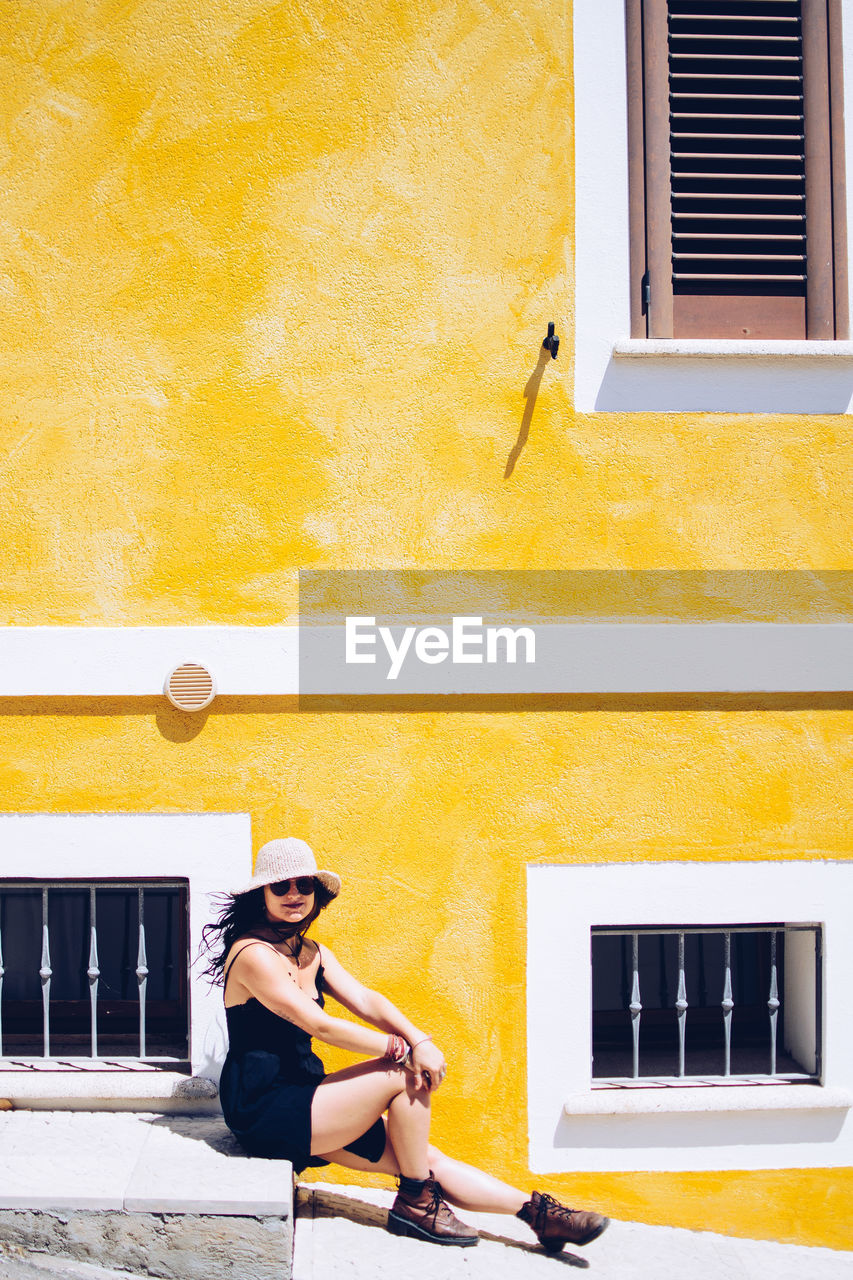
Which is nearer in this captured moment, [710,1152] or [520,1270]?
[520,1270]

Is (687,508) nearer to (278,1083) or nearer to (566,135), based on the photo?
(566,135)

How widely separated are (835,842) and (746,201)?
8.34 feet

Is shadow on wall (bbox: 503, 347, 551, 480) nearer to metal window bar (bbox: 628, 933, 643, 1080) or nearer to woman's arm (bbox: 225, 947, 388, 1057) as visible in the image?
metal window bar (bbox: 628, 933, 643, 1080)

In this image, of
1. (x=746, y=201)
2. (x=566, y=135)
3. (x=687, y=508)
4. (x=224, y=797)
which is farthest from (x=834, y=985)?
(x=566, y=135)

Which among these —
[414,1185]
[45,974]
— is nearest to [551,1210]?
[414,1185]

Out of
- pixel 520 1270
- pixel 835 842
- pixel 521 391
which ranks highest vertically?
pixel 521 391

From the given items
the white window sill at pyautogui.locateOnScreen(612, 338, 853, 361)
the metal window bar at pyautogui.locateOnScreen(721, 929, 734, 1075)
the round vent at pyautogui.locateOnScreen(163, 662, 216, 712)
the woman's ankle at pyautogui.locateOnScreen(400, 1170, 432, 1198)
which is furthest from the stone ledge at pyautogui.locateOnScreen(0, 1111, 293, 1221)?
the white window sill at pyautogui.locateOnScreen(612, 338, 853, 361)

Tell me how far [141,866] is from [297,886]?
26.0 inches

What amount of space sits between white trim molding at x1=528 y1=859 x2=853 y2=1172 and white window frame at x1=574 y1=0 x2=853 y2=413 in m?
1.82

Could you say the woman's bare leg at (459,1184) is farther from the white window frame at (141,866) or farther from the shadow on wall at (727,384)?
the shadow on wall at (727,384)

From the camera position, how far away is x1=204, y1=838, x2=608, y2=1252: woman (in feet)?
11.3

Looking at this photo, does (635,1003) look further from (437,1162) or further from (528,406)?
(528,406)

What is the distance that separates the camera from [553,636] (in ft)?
13.1

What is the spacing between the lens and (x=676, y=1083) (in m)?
4.05
